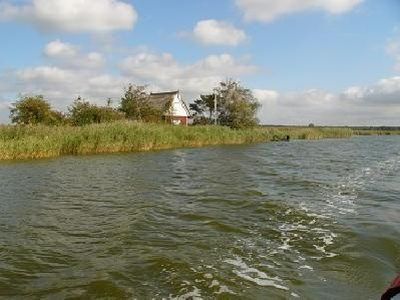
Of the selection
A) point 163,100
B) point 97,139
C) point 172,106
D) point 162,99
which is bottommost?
point 97,139

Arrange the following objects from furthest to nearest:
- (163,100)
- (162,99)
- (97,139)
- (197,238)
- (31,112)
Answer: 1. (162,99)
2. (163,100)
3. (31,112)
4. (97,139)
5. (197,238)

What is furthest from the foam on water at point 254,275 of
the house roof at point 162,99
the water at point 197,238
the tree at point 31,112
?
the house roof at point 162,99

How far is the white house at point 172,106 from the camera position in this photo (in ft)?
177

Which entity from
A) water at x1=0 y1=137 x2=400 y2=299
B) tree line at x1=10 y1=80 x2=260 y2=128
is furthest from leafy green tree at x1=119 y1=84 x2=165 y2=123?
water at x1=0 y1=137 x2=400 y2=299

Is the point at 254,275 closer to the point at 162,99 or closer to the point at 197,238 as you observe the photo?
the point at 197,238

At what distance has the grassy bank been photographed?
25.0 m

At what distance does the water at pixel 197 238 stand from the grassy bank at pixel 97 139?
9272 mm

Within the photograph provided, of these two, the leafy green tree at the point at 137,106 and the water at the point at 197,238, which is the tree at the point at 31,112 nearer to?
the leafy green tree at the point at 137,106

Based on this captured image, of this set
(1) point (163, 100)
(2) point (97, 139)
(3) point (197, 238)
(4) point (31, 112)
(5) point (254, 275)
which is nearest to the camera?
(5) point (254, 275)

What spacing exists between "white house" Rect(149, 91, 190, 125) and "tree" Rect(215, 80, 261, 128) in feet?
15.9

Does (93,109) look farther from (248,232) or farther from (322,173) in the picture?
(248,232)

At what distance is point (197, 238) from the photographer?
8109mm

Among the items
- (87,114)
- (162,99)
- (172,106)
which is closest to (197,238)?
(87,114)

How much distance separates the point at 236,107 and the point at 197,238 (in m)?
48.4
